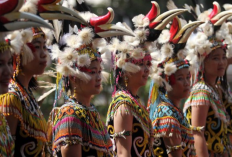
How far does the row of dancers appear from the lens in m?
4.13

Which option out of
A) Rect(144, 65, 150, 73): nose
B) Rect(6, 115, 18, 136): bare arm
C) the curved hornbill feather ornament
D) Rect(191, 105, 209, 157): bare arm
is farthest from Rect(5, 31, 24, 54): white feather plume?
Rect(191, 105, 209, 157): bare arm

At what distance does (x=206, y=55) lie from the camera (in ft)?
21.7

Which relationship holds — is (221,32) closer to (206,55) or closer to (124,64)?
(206,55)

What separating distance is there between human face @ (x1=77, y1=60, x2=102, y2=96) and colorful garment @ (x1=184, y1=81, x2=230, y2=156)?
6.61 ft

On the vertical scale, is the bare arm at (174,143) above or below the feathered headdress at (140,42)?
below

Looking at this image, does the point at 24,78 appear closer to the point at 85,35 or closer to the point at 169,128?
the point at 85,35

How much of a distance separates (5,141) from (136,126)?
169 cm

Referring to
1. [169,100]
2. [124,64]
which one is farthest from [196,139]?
[124,64]

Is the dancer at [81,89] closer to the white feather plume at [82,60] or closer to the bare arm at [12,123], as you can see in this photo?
the white feather plume at [82,60]

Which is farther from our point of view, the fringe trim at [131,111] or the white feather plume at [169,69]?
the white feather plume at [169,69]

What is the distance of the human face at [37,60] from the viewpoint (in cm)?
438

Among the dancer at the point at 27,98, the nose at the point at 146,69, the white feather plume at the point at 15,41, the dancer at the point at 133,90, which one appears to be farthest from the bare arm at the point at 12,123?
the nose at the point at 146,69

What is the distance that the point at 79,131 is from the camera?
173 inches

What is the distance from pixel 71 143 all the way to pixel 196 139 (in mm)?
2302
